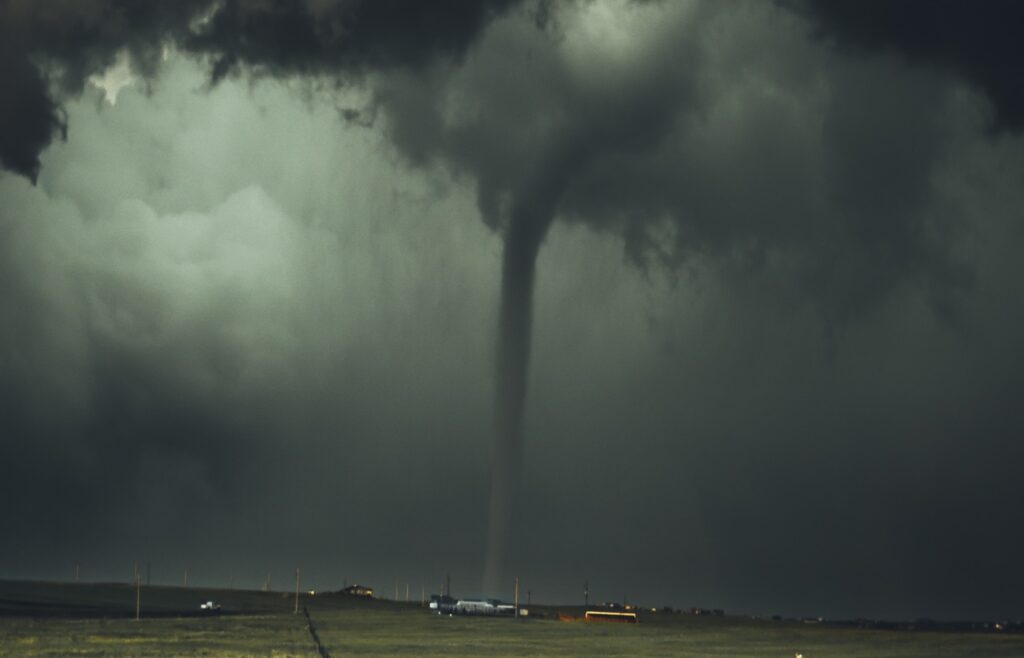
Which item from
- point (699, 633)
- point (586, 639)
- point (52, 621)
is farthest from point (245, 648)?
point (699, 633)

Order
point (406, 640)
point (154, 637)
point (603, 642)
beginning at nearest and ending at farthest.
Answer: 1. point (154, 637)
2. point (406, 640)
3. point (603, 642)

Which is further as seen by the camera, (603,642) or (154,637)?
(603,642)

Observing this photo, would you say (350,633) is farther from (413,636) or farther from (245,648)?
(245,648)

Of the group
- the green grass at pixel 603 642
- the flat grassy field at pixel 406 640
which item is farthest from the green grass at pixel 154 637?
the green grass at pixel 603 642

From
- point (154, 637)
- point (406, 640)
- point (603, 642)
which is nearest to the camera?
point (154, 637)

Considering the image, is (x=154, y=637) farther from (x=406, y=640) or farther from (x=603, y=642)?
(x=603, y=642)

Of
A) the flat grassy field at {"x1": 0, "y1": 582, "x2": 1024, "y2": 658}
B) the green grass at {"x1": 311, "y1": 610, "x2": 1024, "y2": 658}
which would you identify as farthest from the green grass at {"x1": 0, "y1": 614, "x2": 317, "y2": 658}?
the green grass at {"x1": 311, "y1": 610, "x2": 1024, "y2": 658}

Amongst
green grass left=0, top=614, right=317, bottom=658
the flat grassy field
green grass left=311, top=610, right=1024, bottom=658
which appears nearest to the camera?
green grass left=0, top=614, right=317, bottom=658

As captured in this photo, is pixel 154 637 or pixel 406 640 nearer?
pixel 154 637

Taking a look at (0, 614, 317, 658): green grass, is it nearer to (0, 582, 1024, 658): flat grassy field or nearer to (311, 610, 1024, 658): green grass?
(0, 582, 1024, 658): flat grassy field

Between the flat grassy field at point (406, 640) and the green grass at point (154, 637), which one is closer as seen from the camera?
the green grass at point (154, 637)

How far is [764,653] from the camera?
13262cm

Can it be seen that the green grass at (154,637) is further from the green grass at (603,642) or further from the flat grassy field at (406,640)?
the green grass at (603,642)

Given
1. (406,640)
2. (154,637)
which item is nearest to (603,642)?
(406,640)
